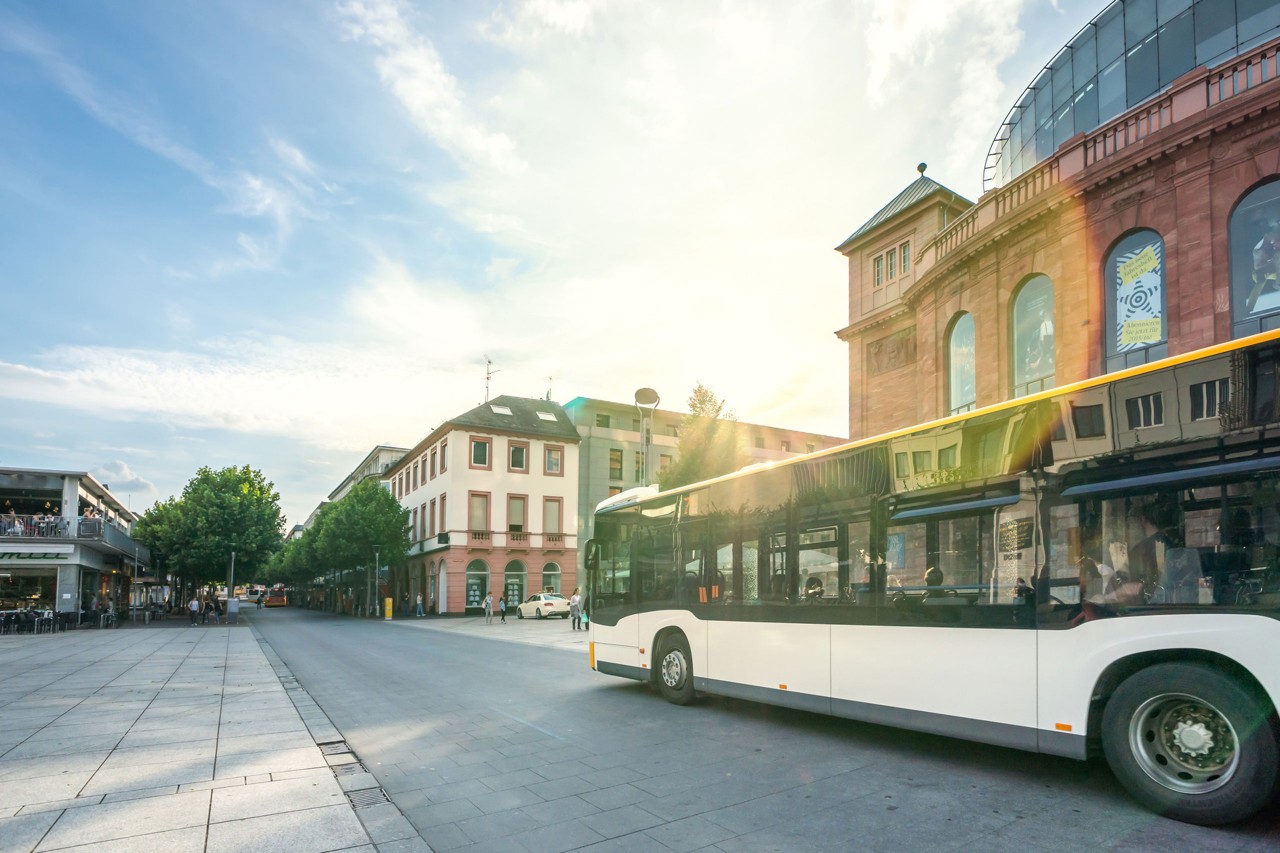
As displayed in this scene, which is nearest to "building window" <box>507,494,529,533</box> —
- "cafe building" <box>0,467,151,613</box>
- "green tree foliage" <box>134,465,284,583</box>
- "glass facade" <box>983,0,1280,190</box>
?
"green tree foliage" <box>134,465,284,583</box>

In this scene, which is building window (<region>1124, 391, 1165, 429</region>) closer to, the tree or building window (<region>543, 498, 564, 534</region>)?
building window (<region>543, 498, 564, 534</region>)

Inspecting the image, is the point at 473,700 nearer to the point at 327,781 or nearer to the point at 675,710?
the point at 675,710

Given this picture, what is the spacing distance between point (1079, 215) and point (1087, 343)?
2.68m

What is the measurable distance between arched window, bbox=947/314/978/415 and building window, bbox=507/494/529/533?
34613 millimetres

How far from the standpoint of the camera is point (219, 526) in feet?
148

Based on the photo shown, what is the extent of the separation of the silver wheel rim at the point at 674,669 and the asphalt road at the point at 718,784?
0.38m

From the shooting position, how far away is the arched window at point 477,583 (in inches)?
1919

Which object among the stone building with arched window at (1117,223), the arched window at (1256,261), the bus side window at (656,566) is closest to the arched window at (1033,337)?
the stone building with arched window at (1117,223)

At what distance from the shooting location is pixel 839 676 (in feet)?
26.3

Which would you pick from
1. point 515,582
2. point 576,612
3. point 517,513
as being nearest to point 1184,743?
point 576,612

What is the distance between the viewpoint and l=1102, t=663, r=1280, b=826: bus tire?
496 centimetres

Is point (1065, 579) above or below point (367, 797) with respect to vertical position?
above

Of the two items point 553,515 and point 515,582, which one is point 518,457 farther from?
point 515,582

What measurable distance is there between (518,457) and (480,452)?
2618mm
